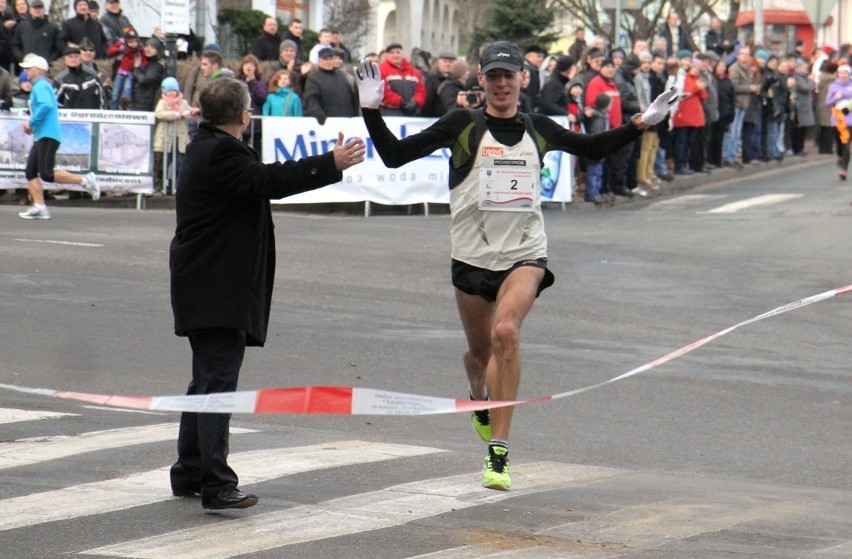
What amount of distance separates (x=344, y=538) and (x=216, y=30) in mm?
35624

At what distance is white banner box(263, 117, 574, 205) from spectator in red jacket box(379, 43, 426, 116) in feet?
1.39

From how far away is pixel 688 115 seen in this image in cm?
2722

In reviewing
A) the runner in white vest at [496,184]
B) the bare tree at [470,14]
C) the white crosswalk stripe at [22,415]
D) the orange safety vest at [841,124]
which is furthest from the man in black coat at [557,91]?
the bare tree at [470,14]

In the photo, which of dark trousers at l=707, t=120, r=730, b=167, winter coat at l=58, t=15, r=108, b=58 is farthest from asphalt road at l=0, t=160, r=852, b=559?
dark trousers at l=707, t=120, r=730, b=167

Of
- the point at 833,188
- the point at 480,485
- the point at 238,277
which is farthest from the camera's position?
the point at 833,188

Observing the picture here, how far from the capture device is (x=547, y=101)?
2248 centimetres

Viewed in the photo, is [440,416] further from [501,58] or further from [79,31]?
[79,31]

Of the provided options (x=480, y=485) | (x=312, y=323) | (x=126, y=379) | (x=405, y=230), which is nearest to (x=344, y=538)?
(x=480, y=485)

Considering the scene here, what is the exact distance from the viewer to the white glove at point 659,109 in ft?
26.1

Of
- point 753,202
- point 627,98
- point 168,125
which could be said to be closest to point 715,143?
point 753,202

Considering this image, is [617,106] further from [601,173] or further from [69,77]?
[69,77]

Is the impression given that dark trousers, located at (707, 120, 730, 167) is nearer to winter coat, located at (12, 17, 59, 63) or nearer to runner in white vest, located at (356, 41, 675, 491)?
winter coat, located at (12, 17, 59, 63)

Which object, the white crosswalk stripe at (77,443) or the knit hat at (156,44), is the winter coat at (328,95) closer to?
the knit hat at (156,44)

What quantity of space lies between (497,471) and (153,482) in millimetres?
1618
